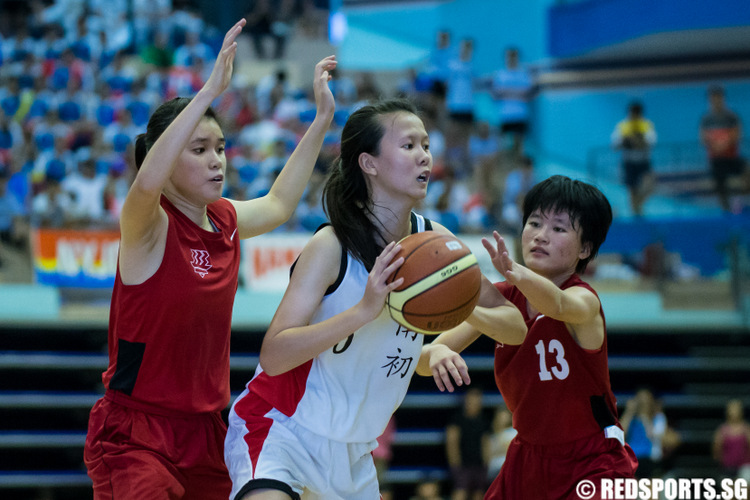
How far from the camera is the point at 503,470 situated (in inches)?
161

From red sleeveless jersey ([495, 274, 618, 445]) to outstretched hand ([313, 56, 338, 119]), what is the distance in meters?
1.33

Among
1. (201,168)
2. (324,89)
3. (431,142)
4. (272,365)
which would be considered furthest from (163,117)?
(431,142)

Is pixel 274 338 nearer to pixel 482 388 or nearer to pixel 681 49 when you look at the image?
pixel 482 388

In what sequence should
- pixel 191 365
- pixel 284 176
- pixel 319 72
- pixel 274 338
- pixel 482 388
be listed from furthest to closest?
pixel 482 388
pixel 284 176
pixel 319 72
pixel 191 365
pixel 274 338

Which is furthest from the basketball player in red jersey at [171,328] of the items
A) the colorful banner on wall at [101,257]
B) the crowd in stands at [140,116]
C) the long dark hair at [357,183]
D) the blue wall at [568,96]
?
the blue wall at [568,96]

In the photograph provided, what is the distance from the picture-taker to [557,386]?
13.1 ft

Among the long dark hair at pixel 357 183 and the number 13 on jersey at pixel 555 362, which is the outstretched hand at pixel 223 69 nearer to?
the long dark hair at pixel 357 183

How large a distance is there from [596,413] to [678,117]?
46.8 ft

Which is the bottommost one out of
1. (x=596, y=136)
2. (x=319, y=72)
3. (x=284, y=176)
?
(x=284, y=176)

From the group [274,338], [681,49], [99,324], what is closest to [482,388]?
[99,324]

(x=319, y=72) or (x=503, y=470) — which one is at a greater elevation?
(x=319, y=72)

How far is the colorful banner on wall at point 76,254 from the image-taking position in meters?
11.1

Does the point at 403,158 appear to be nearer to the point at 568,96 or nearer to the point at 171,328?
the point at 171,328

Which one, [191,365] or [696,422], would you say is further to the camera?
[696,422]
